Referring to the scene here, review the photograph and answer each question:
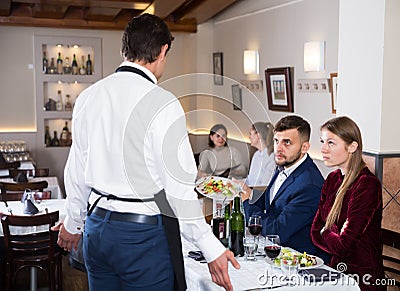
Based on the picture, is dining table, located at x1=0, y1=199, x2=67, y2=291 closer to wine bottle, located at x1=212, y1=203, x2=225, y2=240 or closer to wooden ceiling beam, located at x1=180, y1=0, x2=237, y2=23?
wine bottle, located at x1=212, y1=203, x2=225, y2=240

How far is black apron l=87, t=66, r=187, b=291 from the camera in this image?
186 centimetres

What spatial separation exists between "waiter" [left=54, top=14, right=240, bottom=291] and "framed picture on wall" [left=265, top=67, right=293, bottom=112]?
3758 millimetres

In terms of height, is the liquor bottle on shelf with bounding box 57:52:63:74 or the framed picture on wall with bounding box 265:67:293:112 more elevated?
the liquor bottle on shelf with bounding box 57:52:63:74

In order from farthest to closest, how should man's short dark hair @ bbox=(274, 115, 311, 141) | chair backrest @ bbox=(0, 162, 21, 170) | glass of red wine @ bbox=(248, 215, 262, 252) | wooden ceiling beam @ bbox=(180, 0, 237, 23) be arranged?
wooden ceiling beam @ bbox=(180, 0, 237, 23), chair backrest @ bbox=(0, 162, 21, 170), man's short dark hair @ bbox=(274, 115, 311, 141), glass of red wine @ bbox=(248, 215, 262, 252)

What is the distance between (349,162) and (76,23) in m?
5.53

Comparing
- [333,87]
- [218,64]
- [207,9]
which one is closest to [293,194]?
[333,87]

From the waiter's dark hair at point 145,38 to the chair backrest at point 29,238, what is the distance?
205 centimetres

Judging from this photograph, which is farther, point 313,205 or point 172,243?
point 313,205

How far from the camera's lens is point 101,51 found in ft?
25.6

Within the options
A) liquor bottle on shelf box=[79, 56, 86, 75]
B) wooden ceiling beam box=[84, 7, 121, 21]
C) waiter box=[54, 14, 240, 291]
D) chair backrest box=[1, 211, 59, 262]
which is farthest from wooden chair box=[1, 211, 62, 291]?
liquor bottle on shelf box=[79, 56, 86, 75]

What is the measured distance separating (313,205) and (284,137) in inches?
13.9

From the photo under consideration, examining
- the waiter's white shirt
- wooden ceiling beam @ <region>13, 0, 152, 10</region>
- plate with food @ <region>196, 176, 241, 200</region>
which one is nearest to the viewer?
the waiter's white shirt

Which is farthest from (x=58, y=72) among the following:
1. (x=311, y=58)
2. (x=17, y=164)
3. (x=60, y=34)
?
(x=311, y=58)

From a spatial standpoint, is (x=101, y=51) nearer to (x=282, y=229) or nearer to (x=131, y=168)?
(x=282, y=229)
